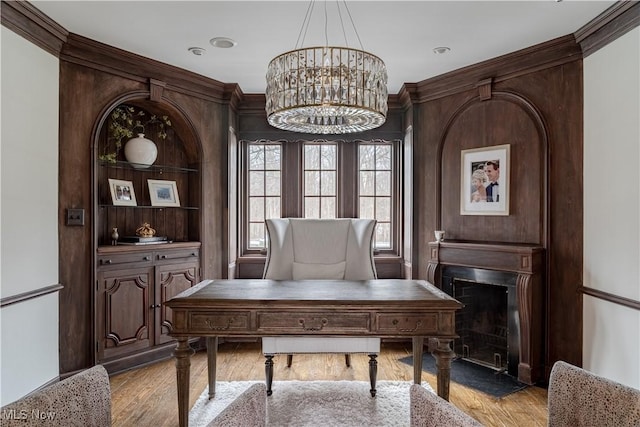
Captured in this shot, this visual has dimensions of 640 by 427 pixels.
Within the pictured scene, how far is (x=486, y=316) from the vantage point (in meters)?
3.48

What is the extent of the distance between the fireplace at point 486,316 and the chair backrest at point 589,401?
198 cm

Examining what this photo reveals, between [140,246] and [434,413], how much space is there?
2.87m

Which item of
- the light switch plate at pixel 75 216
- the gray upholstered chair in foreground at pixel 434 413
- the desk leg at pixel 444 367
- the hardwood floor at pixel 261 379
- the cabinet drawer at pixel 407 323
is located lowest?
the hardwood floor at pixel 261 379

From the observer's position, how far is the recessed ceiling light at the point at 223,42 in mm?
2906

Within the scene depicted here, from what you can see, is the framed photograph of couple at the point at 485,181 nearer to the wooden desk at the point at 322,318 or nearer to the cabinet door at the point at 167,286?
the wooden desk at the point at 322,318

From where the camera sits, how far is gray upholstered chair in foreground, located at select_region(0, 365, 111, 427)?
0.93 metres

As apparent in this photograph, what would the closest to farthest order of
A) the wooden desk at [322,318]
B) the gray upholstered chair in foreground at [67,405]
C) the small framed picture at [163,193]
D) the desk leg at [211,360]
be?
the gray upholstered chair in foreground at [67,405]
the wooden desk at [322,318]
the desk leg at [211,360]
the small framed picture at [163,193]

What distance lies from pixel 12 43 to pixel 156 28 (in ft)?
2.71

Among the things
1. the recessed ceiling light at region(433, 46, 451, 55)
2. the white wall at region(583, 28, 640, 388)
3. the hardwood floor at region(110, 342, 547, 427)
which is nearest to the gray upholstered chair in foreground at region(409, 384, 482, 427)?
the hardwood floor at region(110, 342, 547, 427)

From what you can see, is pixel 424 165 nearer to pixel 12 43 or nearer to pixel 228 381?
pixel 228 381

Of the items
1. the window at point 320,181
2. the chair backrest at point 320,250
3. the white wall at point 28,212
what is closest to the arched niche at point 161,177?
the white wall at point 28,212

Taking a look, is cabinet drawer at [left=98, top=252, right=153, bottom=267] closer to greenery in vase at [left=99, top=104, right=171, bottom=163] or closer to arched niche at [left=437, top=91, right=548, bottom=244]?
greenery in vase at [left=99, top=104, right=171, bottom=163]

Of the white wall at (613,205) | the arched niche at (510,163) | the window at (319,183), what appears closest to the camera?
the white wall at (613,205)

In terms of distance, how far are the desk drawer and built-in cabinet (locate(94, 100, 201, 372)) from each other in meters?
1.33
